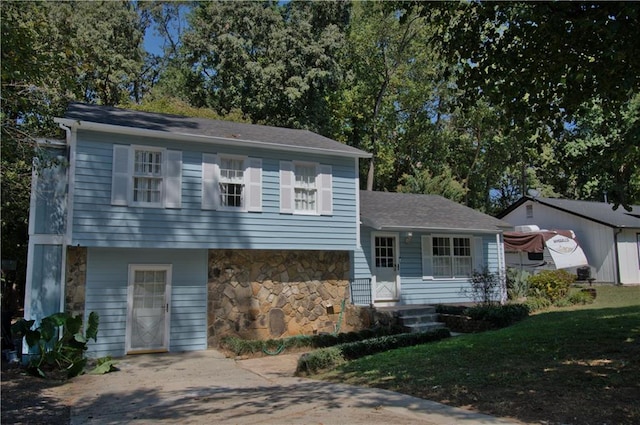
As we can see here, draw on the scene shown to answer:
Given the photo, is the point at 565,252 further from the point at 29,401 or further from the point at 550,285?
the point at 29,401

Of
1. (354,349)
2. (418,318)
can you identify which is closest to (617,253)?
(418,318)

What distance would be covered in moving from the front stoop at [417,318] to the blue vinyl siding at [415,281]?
4.87ft

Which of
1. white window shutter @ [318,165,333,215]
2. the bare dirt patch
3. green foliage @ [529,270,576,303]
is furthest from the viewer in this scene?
green foliage @ [529,270,576,303]

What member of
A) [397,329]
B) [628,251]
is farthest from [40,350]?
[628,251]

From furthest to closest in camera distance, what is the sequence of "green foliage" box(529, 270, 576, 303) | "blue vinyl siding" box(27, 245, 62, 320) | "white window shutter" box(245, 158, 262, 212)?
"green foliage" box(529, 270, 576, 303) < "white window shutter" box(245, 158, 262, 212) < "blue vinyl siding" box(27, 245, 62, 320)

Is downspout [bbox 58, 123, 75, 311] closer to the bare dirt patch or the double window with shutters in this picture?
the double window with shutters

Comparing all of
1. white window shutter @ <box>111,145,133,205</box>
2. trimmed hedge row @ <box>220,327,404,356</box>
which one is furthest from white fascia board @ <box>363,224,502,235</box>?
white window shutter @ <box>111,145,133,205</box>

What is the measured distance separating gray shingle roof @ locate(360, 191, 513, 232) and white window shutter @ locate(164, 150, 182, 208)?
19.8ft

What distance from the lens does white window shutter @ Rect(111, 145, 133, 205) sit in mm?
12016

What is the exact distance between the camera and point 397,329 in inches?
550

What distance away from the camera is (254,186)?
44.8ft

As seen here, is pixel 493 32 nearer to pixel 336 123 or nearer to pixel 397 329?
pixel 397 329

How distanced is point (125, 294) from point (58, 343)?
231 centimetres

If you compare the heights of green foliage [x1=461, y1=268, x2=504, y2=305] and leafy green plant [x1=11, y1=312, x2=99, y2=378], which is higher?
green foliage [x1=461, y1=268, x2=504, y2=305]
